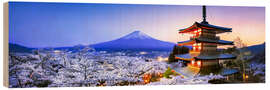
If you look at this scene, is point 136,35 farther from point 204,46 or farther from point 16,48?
point 16,48

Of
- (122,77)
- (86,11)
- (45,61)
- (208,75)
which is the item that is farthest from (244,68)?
(45,61)

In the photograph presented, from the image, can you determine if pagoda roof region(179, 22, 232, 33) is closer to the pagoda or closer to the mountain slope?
the pagoda

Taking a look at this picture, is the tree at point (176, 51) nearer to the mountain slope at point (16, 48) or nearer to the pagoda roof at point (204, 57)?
the pagoda roof at point (204, 57)

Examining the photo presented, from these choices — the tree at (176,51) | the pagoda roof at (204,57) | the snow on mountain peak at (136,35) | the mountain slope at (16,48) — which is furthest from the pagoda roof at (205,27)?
the mountain slope at (16,48)

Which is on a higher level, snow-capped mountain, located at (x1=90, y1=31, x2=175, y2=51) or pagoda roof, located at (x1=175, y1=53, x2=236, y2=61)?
snow-capped mountain, located at (x1=90, y1=31, x2=175, y2=51)

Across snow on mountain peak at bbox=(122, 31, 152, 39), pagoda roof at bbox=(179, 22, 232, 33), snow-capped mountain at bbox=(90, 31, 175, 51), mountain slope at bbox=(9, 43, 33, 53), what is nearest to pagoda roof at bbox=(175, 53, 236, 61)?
snow-capped mountain at bbox=(90, 31, 175, 51)

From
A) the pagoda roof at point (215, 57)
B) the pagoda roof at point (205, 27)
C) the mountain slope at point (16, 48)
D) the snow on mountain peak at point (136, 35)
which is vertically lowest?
the pagoda roof at point (215, 57)
